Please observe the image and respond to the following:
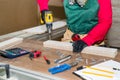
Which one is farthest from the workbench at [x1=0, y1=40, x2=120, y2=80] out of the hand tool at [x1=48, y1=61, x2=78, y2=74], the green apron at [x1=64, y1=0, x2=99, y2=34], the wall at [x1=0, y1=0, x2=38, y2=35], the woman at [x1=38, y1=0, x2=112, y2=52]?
the wall at [x1=0, y1=0, x2=38, y2=35]

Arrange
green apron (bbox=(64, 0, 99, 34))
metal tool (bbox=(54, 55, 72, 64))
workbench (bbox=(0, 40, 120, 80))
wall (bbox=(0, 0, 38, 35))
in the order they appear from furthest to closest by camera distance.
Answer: wall (bbox=(0, 0, 38, 35)) < green apron (bbox=(64, 0, 99, 34)) < metal tool (bbox=(54, 55, 72, 64)) < workbench (bbox=(0, 40, 120, 80))

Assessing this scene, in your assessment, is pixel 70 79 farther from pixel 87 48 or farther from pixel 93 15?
pixel 93 15

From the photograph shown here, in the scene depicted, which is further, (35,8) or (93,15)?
(35,8)

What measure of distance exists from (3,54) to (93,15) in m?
0.77

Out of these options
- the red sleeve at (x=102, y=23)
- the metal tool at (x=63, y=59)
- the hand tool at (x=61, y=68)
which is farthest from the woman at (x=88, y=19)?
the hand tool at (x=61, y=68)

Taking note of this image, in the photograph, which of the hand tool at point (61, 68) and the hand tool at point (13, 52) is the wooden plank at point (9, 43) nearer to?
the hand tool at point (13, 52)

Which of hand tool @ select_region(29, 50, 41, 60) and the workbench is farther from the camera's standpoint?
hand tool @ select_region(29, 50, 41, 60)

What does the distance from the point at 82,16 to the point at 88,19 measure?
0.05 meters

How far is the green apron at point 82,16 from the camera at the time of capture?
5.24ft

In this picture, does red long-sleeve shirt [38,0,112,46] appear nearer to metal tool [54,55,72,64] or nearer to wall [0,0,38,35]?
metal tool [54,55,72,64]

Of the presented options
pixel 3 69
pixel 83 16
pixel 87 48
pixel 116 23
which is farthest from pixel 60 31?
pixel 3 69

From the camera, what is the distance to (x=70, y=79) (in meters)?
0.95

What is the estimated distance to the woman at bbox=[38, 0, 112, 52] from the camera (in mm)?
1406

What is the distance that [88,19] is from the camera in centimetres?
167
